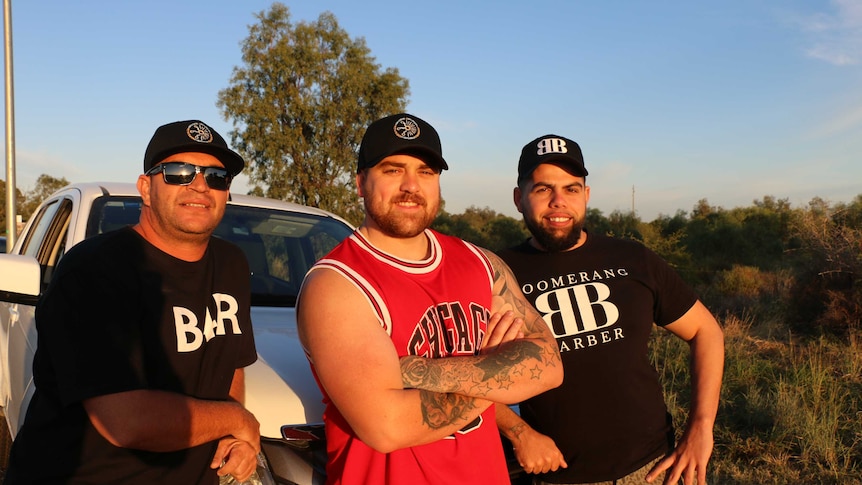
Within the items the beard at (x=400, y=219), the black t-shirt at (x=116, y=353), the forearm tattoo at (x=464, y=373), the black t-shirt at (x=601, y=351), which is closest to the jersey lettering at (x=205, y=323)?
the black t-shirt at (x=116, y=353)

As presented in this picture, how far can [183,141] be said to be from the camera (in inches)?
96.8

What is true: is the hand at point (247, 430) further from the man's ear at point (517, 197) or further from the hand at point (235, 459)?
the man's ear at point (517, 197)

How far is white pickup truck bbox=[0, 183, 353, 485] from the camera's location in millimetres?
2420

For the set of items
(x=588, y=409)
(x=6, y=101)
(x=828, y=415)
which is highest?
(x=6, y=101)

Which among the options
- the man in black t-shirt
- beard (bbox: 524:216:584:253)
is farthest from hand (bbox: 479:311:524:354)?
beard (bbox: 524:216:584:253)

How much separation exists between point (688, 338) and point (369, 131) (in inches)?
69.7

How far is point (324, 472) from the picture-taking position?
2326mm

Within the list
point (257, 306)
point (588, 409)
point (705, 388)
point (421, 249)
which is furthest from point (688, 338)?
point (257, 306)

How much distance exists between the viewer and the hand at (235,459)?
222 cm

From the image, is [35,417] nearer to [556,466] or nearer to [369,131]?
[369,131]

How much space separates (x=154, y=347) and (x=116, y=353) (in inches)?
6.9

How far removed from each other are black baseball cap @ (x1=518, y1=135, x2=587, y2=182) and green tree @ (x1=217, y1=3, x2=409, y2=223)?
1753cm

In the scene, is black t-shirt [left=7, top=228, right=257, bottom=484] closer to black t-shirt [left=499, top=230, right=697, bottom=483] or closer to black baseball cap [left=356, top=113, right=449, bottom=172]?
black baseball cap [left=356, top=113, right=449, bottom=172]

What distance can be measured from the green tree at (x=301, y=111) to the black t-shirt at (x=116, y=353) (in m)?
18.1
